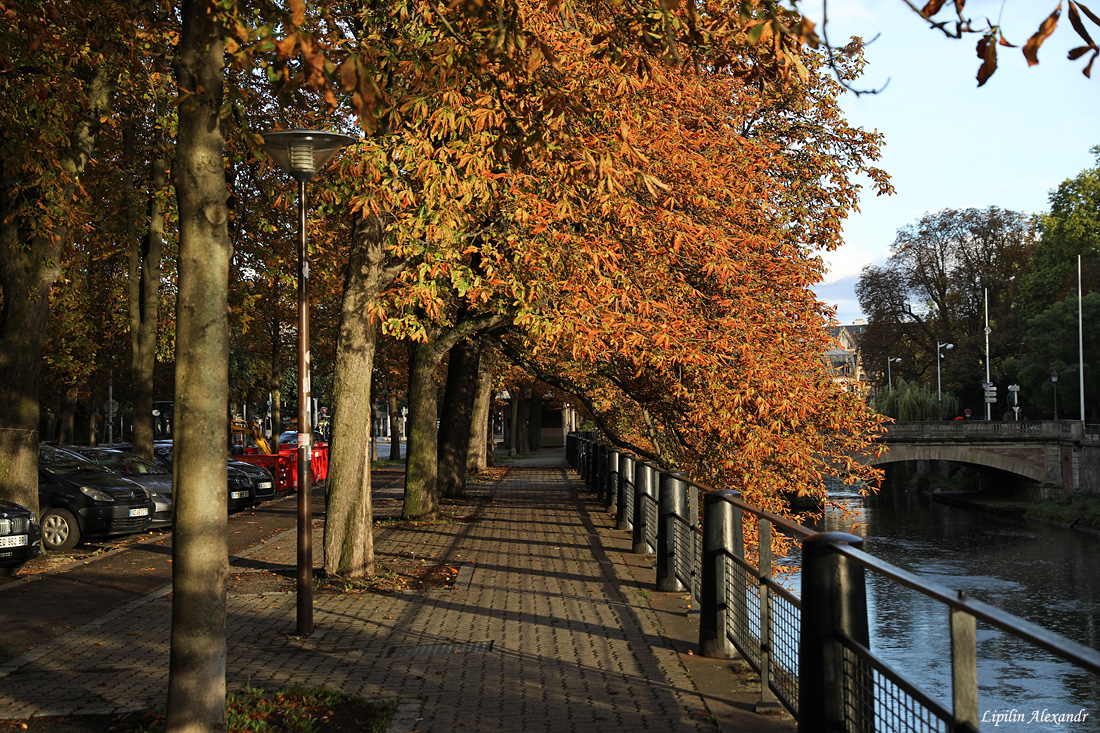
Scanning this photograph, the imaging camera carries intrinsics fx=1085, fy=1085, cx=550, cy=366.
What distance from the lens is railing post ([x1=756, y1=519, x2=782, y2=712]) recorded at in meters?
6.07

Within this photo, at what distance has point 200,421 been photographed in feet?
17.3

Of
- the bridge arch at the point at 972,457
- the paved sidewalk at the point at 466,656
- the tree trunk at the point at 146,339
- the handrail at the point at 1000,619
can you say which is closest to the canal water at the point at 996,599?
the handrail at the point at 1000,619

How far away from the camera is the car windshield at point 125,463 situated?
63.0ft

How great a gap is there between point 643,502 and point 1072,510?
37.7m

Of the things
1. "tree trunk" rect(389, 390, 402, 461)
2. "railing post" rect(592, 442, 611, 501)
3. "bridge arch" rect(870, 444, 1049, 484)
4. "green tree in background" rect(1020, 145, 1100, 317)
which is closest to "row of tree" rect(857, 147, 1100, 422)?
"green tree in background" rect(1020, 145, 1100, 317)

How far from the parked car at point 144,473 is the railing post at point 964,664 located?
1604 cm

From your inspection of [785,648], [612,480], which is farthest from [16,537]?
[612,480]

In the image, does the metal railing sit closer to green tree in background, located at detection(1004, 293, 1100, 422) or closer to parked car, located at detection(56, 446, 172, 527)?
parked car, located at detection(56, 446, 172, 527)

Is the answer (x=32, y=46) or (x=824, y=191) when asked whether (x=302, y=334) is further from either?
(x=824, y=191)

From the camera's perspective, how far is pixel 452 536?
16359mm

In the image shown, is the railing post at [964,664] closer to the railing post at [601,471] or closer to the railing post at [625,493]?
the railing post at [625,493]

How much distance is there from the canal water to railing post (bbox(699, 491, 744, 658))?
1441 mm

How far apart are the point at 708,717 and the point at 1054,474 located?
54213mm

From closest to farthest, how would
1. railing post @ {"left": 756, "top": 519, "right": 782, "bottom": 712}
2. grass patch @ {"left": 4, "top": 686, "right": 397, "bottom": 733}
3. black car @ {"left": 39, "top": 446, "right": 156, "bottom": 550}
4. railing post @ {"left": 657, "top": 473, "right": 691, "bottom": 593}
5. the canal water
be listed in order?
grass patch @ {"left": 4, "top": 686, "right": 397, "bottom": 733}
railing post @ {"left": 756, "top": 519, "right": 782, "bottom": 712}
railing post @ {"left": 657, "top": 473, "right": 691, "bottom": 593}
black car @ {"left": 39, "top": 446, "right": 156, "bottom": 550}
the canal water
